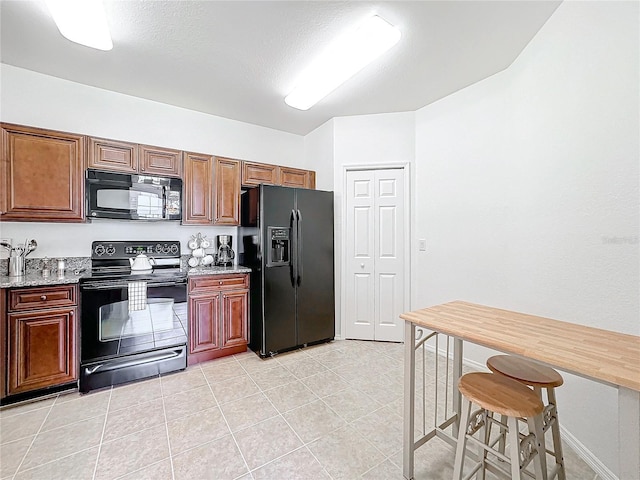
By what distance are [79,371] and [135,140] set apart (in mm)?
2279

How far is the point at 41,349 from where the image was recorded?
86.1 inches

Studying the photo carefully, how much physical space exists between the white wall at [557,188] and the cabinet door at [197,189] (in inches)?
101

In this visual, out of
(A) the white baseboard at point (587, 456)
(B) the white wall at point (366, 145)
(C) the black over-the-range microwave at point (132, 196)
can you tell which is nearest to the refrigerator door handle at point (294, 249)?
(B) the white wall at point (366, 145)

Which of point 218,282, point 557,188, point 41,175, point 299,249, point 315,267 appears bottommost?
point 218,282

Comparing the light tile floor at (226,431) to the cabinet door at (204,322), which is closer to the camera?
the light tile floor at (226,431)

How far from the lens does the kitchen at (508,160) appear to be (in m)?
1.53

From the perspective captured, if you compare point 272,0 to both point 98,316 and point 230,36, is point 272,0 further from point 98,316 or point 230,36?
point 98,316

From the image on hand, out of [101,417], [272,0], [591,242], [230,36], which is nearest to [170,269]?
[101,417]

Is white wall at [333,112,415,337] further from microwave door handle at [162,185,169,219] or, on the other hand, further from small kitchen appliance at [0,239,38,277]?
small kitchen appliance at [0,239,38,277]

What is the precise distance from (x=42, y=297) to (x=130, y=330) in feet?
2.20

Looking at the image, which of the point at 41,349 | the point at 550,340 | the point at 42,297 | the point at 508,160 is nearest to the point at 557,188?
the point at 508,160

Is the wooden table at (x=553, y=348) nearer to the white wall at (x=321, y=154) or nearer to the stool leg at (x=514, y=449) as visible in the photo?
the stool leg at (x=514, y=449)

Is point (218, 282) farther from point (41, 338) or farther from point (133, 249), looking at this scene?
point (41, 338)

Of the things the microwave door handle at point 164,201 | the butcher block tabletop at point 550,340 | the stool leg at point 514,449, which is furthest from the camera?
the microwave door handle at point 164,201
